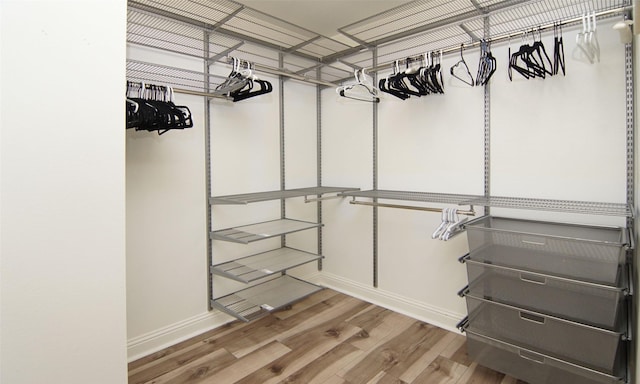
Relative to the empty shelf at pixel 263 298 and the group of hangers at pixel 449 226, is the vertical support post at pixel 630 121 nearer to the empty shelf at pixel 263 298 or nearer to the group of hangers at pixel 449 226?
the group of hangers at pixel 449 226

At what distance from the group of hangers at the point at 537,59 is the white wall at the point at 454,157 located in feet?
0.20

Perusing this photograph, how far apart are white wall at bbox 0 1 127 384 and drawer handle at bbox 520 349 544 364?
5.91 ft

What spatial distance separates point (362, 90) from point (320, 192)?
92 centimetres

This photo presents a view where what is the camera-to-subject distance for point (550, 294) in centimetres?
165

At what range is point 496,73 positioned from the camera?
83.2 inches

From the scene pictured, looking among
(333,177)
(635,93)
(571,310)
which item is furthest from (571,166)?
(333,177)

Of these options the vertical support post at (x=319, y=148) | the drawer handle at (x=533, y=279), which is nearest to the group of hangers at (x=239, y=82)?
the vertical support post at (x=319, y=148)

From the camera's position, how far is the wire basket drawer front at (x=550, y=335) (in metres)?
1.53

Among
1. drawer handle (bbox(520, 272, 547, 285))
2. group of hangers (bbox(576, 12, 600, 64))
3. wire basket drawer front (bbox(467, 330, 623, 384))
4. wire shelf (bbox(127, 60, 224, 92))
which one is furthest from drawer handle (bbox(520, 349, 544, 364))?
wire shelf (bbox(127, 60, 224, 92))

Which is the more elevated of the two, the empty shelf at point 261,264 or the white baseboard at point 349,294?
the empty shelf at point 261,264

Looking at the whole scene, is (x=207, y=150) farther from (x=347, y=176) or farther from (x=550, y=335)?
(x=550, y=335)

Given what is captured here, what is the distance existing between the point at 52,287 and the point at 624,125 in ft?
8.10

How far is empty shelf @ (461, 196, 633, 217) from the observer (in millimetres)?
1584

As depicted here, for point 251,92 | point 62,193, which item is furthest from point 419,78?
point 62,193
